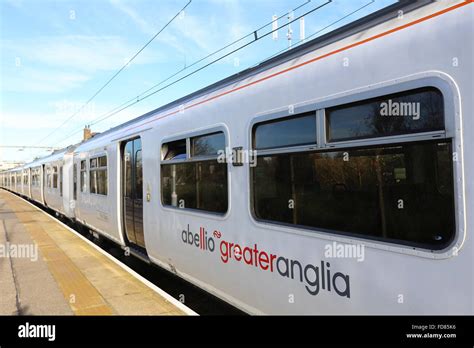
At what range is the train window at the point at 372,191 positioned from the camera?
2098 mm

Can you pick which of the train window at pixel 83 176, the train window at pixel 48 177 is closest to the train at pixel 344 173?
the train window at pixel 83 176

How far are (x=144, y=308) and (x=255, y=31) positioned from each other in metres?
3.97

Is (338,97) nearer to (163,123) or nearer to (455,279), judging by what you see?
(455,279)

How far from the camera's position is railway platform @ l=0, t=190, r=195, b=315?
14.3 feet

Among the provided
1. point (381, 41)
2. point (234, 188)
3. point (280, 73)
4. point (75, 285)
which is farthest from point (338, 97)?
point (75, 285)

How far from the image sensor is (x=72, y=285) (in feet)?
17.5

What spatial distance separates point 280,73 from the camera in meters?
3.28

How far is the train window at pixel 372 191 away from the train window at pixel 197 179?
0.85 meters

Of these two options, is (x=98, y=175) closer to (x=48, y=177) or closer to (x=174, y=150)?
(x=174, y=150)

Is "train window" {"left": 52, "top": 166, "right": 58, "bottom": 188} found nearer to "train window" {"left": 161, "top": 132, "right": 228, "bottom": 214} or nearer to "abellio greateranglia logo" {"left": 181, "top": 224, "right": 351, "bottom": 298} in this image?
"train window" {"left": 161, "top": 132, "right": 228, "bottom": 214}
